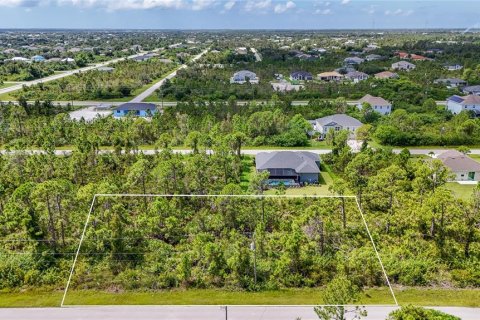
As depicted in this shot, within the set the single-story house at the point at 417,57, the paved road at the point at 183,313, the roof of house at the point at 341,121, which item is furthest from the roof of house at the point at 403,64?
the paved road at the point at 183,313

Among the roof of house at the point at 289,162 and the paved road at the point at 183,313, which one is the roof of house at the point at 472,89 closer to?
the roof of house at the point at 289,162

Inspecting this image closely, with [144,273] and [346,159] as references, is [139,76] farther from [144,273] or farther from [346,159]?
[144,273]

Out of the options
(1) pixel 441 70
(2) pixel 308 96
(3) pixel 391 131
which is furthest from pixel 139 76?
(1) pixel 441 70

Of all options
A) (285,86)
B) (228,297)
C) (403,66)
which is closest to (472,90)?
(403,66)

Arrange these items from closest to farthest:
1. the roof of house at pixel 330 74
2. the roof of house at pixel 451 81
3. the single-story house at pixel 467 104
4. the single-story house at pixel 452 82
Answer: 1. the single-story house at pixel 467 104
2. the single-story house at pixel 452 82
3. the roof of house at pixel 451 81
4. the roof of house at pixel 330 74

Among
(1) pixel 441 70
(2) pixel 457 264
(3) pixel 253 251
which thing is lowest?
(2) pixel 457 264
